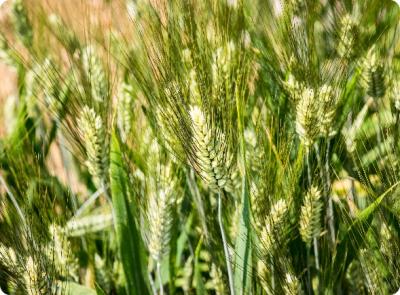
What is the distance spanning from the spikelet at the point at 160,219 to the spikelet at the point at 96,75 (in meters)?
0.15

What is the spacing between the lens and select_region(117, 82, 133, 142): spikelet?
0.77 meters

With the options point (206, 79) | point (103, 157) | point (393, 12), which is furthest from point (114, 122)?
point (393, 12)

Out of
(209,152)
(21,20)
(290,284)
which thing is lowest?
(290,284)

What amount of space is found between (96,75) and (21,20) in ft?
0.70

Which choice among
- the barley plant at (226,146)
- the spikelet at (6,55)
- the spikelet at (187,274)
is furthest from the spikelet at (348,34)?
the spikelet at (6,55)

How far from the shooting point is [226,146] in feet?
1.92

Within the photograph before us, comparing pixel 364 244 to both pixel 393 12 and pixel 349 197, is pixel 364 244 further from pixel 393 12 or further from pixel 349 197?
pixel 393 12

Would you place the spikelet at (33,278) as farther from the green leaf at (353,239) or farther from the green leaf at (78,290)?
the green leaf at (353,239)

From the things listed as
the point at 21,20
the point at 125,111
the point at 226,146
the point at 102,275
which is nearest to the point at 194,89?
the point at 226,146

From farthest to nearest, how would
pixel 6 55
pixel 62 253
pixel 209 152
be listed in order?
pixel 6 55 → pixel 62 253 → pixel 209 152

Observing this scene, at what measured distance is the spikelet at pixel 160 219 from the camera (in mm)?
656

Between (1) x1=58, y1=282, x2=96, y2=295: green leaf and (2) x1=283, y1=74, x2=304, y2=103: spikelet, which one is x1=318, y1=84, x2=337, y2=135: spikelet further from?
(1) x1=58, y1=282, x2=96, y2=295: green leaf

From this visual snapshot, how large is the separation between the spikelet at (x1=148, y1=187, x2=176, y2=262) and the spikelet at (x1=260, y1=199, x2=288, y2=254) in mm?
104

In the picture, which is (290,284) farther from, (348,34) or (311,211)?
(348,34)
